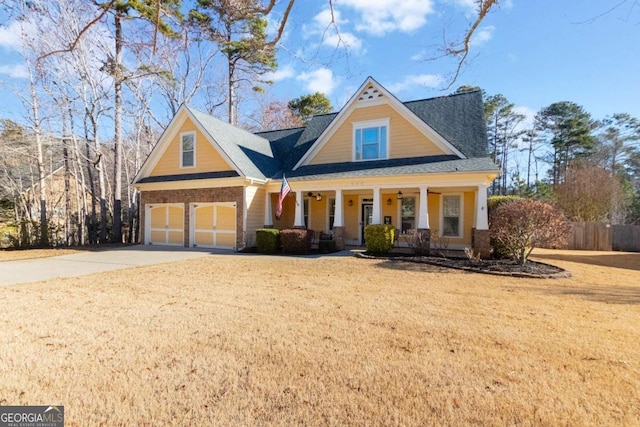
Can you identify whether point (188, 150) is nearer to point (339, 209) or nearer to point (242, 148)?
point (242, 148)

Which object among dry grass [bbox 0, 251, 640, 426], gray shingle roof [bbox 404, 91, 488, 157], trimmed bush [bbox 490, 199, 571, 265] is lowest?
dry grass [bbox 0, 251, 640, 426]

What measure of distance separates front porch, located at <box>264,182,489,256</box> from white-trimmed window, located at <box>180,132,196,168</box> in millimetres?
4229

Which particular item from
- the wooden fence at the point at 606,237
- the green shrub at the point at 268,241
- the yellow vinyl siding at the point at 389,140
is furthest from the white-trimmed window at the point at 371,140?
the wooden fence at the point at 606,237

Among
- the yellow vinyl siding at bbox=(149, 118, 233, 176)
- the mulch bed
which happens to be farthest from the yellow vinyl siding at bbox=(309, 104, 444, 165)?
the mulch bed

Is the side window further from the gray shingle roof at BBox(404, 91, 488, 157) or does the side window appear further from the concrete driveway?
the concrete driveway

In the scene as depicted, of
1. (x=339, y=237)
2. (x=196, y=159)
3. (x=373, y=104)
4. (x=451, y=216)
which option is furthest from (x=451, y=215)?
(x=196, y=159)

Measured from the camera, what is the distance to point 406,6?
6.13m

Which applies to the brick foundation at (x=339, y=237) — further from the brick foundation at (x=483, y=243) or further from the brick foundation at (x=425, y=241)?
the brick foundation at (x=483, y=243)

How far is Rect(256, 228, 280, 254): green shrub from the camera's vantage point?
43.2 feet

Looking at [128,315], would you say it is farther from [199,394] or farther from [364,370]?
[364,370]

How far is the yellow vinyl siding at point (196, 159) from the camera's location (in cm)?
1492

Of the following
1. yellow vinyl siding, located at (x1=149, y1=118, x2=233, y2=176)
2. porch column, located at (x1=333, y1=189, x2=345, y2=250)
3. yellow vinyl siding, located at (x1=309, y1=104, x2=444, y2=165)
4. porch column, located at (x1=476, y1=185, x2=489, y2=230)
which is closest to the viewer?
porch column, located at (x1=476, y1=185, x2=489, y2=230)

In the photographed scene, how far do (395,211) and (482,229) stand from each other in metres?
4.44

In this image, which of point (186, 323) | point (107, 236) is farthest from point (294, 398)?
point (107, 236)
